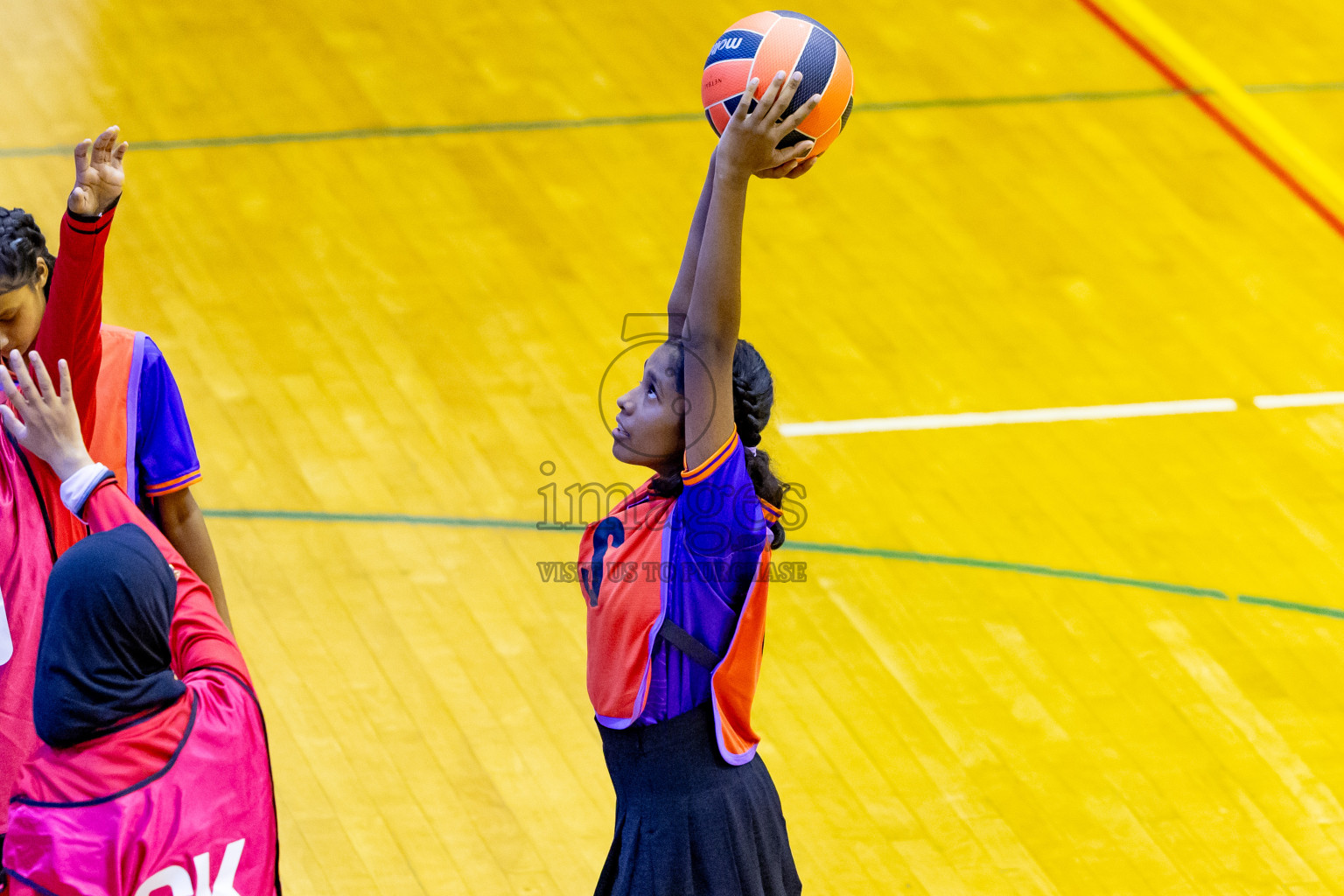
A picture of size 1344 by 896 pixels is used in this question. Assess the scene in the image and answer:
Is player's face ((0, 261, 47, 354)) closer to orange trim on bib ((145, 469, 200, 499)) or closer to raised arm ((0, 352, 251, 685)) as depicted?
raised arm ((0, 352, 251, 685))

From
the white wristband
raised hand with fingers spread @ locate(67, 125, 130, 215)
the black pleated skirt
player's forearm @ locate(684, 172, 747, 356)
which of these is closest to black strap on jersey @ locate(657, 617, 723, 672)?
the black pleated skirt

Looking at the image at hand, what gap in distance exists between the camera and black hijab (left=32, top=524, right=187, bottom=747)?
210 cm

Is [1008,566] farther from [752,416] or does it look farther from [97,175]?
[97,175]

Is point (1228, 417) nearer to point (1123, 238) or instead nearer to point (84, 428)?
point (1123, 238)

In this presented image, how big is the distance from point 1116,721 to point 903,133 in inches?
122

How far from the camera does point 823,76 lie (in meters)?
2.97

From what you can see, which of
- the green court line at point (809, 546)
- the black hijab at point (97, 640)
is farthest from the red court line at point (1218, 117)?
the black hijab at point (97, 640)

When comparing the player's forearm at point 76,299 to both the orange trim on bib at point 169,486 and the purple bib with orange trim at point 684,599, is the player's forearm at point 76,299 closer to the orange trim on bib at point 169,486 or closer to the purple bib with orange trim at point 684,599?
the orange trim on bib at point 169,486

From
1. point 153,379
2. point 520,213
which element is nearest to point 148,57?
point 520,213

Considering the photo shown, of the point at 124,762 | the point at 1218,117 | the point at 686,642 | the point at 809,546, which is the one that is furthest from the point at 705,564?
the point at 1218,117

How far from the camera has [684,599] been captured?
2.44 m

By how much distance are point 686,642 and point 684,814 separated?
1.07 feet

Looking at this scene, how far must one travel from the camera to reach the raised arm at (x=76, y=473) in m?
2.41

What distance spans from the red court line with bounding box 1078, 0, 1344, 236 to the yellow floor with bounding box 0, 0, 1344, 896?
6 centimetres
